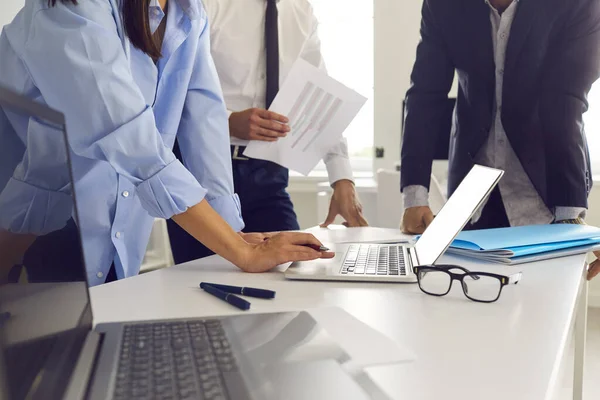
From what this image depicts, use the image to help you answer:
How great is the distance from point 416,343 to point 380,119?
→ 292cm

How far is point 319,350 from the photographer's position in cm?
62

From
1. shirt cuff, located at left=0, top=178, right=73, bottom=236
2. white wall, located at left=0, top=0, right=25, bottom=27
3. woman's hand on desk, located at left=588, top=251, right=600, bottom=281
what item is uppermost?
white wall, located at left=0, top=0, right=25, bottom=27

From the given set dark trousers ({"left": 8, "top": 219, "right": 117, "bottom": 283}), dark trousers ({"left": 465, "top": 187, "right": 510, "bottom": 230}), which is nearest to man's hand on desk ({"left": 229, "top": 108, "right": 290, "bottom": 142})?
dark trousers ({"left": 465, "top": 187, "right": 510, "bottom": 230})

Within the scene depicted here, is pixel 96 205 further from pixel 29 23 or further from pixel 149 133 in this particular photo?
pixel 29 23

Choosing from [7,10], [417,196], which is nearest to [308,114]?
[417,196]

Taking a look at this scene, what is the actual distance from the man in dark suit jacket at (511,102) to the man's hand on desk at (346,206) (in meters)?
0.20

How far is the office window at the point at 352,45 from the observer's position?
3543 millimetres

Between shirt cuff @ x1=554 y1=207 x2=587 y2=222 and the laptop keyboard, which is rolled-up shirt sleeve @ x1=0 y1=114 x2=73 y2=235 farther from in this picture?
shirt cuff @ x1=554 y1=207 x2=587 y2=222

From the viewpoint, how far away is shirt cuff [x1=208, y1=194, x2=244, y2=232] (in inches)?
47.7

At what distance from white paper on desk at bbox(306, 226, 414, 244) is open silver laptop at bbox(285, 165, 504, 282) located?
126 mm

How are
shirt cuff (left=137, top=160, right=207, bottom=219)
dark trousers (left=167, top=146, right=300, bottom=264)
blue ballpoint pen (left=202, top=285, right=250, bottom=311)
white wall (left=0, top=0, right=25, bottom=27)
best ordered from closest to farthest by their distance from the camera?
blue ballpoint pen (left=202, top=285, right=250, bottom=311) → shirt cuff (left=137, top=160, right=207, bottom=219) → dark trousers (left=167, top=146, right=300, bottom=264) → white wall (left=0, top=0, right=25, bottom=27)

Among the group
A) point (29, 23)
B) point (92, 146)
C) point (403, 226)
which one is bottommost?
point (403, 226)

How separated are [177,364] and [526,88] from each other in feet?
3.66

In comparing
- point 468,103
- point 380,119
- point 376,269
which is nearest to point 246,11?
point 468,103
